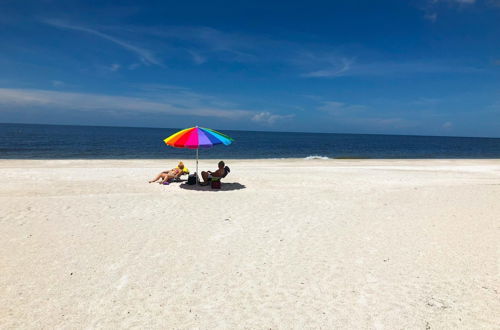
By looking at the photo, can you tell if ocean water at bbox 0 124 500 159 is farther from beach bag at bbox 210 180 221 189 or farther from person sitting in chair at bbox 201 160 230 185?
beach bag at bbox 210 180 221 189

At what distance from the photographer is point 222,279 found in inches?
187

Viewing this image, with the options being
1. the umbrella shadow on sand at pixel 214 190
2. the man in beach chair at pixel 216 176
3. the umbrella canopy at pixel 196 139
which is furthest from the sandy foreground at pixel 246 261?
the umbrella canopy at pixel 196 139

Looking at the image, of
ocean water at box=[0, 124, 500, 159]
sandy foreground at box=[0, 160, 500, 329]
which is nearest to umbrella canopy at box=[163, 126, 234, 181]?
sandy foreground at box=[0, 160, 500, 329]

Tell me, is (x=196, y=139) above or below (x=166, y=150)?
above

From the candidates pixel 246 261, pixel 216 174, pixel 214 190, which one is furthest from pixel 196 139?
pixel 246 261

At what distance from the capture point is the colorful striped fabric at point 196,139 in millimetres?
10969

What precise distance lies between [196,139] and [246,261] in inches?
253

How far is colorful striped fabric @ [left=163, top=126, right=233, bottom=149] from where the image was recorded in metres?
11.0

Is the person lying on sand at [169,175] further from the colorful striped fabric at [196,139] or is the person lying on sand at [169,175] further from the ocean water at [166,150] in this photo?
the ocean water at [166,150]

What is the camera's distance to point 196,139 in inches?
436

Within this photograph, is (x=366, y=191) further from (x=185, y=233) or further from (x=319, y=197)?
(x=185, y=233)

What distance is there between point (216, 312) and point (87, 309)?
1.52 m

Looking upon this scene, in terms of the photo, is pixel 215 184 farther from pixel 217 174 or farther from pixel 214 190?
pixel 217 174

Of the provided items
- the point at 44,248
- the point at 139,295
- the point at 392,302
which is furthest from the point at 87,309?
the point at 392,302
